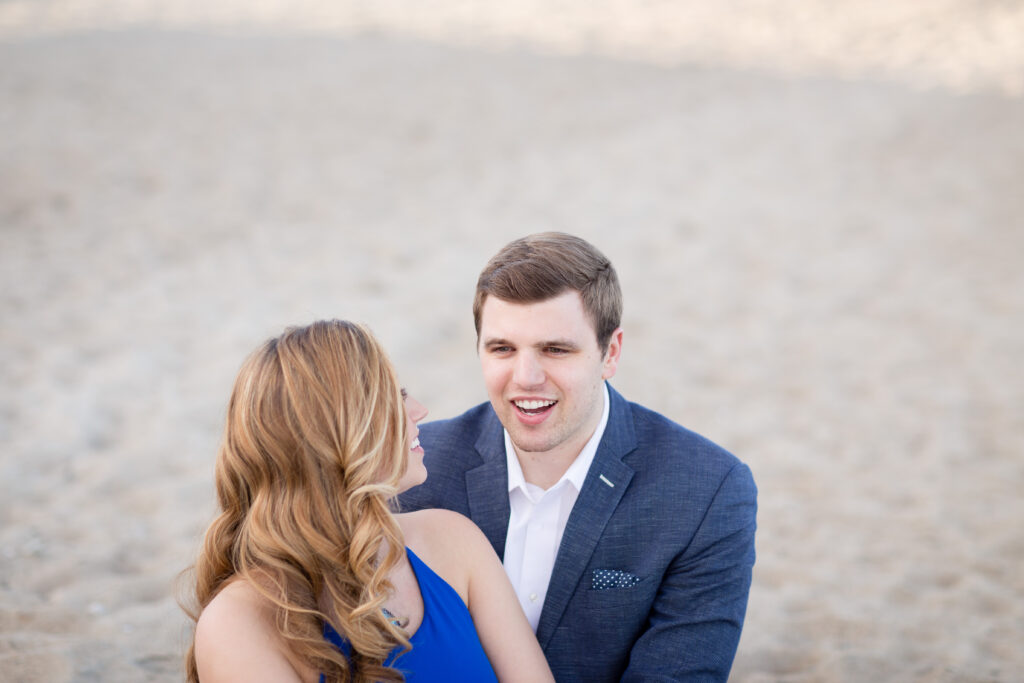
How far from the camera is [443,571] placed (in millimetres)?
2537

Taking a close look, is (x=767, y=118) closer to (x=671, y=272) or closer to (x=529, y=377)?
(x=671, y=272)

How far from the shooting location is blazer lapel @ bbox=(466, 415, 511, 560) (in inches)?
119

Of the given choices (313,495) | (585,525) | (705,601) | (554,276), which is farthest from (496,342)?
(705,601)

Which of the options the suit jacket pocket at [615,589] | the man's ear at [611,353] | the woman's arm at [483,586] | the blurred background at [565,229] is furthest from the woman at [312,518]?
the blurred background at [565,229]

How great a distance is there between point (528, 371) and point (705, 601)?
87cm

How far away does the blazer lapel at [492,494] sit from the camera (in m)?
3.02

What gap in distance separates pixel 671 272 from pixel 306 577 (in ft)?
20.6

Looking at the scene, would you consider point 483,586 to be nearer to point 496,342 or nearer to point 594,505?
point 594,505

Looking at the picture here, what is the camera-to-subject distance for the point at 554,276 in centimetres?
281

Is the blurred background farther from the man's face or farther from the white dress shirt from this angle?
the man's face

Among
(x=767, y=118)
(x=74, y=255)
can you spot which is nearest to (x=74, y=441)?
(x=74, y=255)

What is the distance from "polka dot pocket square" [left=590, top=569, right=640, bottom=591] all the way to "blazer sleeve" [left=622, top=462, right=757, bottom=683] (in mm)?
114

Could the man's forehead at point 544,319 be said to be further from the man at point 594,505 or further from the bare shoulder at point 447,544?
the bare shoulder at point 447,544

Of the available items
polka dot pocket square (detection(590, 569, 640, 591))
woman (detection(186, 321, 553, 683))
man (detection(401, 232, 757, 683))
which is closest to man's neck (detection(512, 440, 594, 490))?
man (detection(401, 232, 757, 683))
